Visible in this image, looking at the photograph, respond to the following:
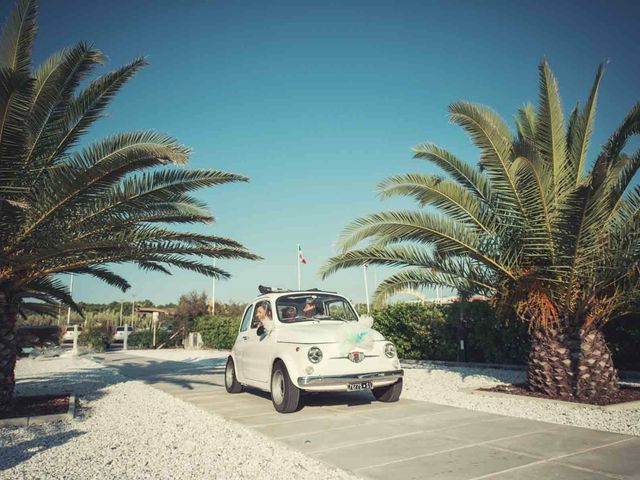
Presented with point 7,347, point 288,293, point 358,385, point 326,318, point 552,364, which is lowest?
point 358,385

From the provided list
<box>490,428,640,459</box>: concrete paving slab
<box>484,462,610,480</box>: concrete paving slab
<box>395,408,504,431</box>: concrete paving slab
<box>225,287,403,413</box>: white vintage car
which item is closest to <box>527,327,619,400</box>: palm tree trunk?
<box>395,408,504,431</box>: concrete paving slab

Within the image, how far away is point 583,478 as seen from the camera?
3412 millimetres

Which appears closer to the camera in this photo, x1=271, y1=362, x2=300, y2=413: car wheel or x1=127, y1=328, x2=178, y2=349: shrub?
x1=271, y1=362, x2=300, y2=413: car wheel

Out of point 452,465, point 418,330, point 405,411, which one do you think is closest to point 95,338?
point 418,330

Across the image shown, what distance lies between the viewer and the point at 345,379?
241 inches

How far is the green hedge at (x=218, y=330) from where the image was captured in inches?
976

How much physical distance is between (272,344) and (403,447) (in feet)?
→ 9.84

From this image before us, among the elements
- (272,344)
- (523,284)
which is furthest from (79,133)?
(523,284)

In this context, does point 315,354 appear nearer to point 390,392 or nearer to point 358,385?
point 358,385

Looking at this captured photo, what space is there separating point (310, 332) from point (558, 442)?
3385 millimetres

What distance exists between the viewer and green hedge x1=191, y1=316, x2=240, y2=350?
2480 centimetres

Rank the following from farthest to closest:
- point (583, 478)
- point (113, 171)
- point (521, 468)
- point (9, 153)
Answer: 1. point (113, 171)
2. point (9, 153)
3. point (521, 468)
4. point (583, 478)

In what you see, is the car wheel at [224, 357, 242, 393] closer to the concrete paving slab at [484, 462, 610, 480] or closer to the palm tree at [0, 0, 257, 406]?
the palm tree at [0, 0, 257, 406]

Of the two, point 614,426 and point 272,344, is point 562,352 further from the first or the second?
point 272,344
